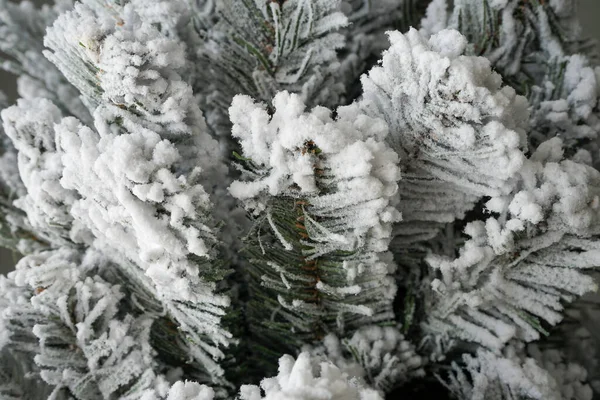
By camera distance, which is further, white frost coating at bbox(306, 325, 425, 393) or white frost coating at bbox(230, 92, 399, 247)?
white frost coating at bbox(306, 325, 425, 393)

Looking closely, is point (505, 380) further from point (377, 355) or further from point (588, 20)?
point (588, 20)

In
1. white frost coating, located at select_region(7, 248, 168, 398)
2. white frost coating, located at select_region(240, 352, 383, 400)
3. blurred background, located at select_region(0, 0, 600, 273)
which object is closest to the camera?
white frost coating, located at select_region(240, 352, 383, 400)

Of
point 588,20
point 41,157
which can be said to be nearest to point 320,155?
point 41,157

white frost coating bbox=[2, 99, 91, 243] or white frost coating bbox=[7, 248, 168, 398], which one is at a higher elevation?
white frost coating bbox=[2, 99, 91, 243]

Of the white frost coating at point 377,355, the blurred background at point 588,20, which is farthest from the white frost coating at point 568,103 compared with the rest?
the blurred background at point 588,20

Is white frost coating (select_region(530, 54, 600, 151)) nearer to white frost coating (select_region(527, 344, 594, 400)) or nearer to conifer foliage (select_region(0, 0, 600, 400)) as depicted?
conifer foliage (select_region(0, 0, 600, 400))

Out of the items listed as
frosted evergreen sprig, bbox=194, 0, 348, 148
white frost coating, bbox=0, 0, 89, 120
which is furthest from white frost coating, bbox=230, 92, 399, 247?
white frost coating, bbox=0, 0, 89, 120
